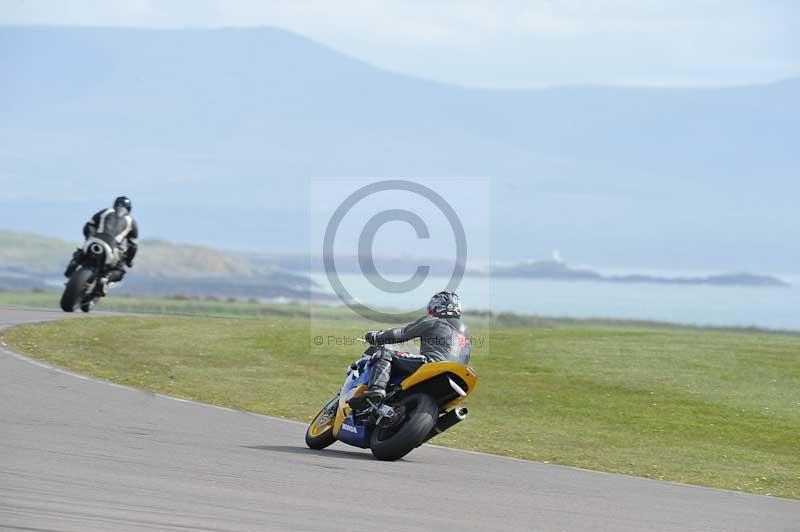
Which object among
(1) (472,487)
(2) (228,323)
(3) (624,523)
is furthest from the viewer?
(2) (228,323)

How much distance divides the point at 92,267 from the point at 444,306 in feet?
40.4

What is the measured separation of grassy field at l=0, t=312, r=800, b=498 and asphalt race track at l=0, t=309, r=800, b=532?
235 centimetres

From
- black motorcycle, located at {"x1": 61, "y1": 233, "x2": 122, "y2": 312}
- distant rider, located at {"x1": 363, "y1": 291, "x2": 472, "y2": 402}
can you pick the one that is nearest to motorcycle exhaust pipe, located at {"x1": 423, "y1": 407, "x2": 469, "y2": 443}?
distant rider, located at {"x1": 363, "y1": 291, "x2": 472, "y2": 402}

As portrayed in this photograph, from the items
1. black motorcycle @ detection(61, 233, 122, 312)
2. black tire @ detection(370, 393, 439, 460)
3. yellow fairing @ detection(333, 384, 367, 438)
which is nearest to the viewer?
black tire @ detection(370, 393, 439, 460)

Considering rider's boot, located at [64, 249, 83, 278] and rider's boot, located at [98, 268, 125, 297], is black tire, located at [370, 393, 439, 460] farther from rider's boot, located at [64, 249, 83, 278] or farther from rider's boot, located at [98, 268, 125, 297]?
rider's boot, located at [98, 268, 125, 297]

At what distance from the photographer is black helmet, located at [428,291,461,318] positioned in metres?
16.7

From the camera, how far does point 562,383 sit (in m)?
28.9

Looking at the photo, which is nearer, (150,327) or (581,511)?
(581,511)

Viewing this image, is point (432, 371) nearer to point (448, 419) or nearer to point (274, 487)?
point (448, 419)

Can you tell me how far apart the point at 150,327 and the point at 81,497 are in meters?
23.8

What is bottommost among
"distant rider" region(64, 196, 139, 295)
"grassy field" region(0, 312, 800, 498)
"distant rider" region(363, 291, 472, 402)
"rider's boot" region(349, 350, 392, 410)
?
"grassy field" region(0, 312, 800, 498)

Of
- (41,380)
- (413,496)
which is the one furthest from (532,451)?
(41,380)

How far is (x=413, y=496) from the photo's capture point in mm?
13500

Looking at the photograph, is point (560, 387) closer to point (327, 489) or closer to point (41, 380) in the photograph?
point (41, 380)
